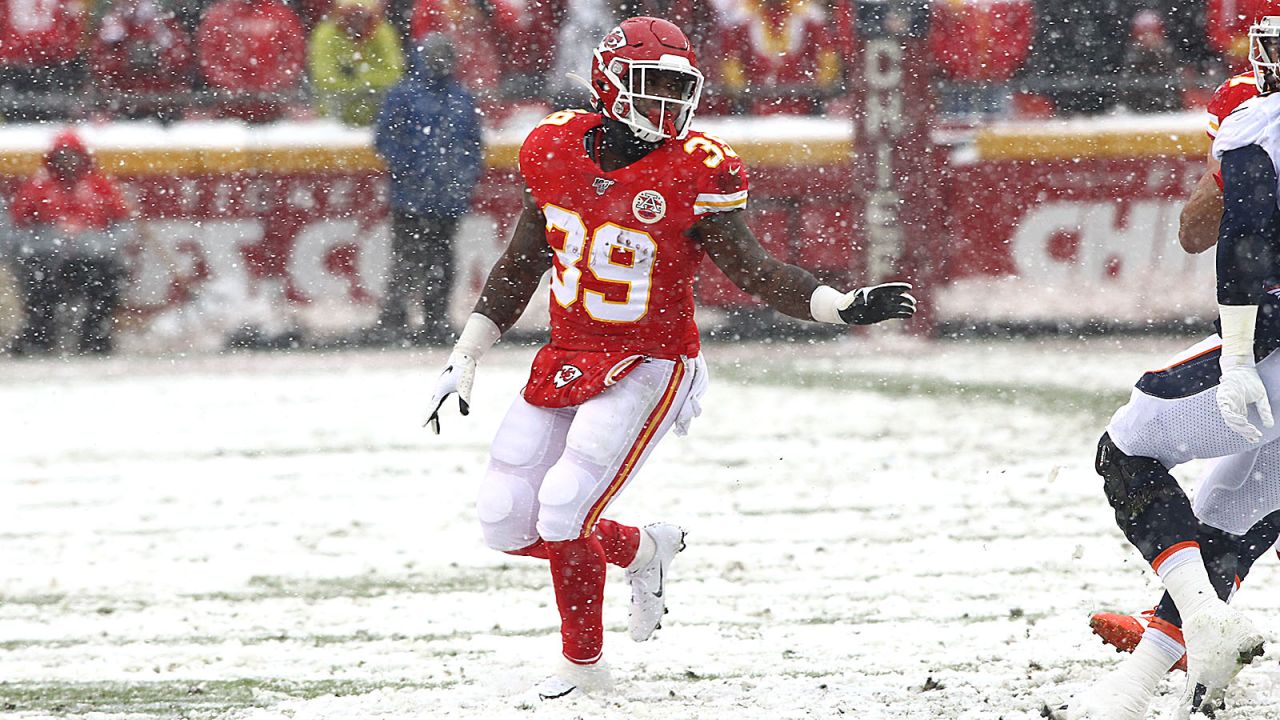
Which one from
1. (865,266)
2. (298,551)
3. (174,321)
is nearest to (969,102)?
(865,266)

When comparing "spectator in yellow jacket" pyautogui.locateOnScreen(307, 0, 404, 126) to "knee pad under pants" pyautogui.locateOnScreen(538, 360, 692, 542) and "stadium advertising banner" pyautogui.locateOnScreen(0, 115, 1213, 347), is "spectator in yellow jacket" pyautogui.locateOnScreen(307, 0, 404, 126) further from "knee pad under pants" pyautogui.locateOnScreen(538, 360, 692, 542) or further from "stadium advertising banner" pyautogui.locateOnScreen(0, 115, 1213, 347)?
"knee pad under pants" pyautogui.locateOnScreen(538, 360, 692, 542)

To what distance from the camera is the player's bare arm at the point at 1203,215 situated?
3514mm

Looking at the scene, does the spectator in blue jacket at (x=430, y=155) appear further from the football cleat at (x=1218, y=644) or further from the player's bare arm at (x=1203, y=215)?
the football cleat at (x=1218, y=644)

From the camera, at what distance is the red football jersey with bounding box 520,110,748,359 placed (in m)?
3.85

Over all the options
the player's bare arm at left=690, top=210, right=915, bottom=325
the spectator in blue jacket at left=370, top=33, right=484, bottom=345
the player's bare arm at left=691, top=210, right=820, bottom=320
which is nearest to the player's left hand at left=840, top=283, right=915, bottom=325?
the player's bare arm at left=690, top=210, right=915, bottom=325

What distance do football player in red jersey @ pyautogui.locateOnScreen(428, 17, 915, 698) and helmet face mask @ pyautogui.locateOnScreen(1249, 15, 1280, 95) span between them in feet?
3.27

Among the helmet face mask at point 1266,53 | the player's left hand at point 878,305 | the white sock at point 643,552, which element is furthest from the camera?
the white sock at point 643,552

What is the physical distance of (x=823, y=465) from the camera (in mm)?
6645

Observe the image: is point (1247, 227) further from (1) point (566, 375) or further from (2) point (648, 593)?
(2) point (648, 593)

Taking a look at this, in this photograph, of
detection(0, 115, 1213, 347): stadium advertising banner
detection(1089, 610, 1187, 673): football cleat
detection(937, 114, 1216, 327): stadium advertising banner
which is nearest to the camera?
detection(1089, 610, 1187, 673): football cleat

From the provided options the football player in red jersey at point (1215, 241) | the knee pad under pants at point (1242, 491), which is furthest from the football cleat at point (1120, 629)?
the knee pad under pants at point (1242, 491)

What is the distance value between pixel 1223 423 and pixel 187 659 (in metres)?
2.61

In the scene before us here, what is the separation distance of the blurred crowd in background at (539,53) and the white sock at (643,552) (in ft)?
21.1

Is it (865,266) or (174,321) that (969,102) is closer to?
(865,266)
